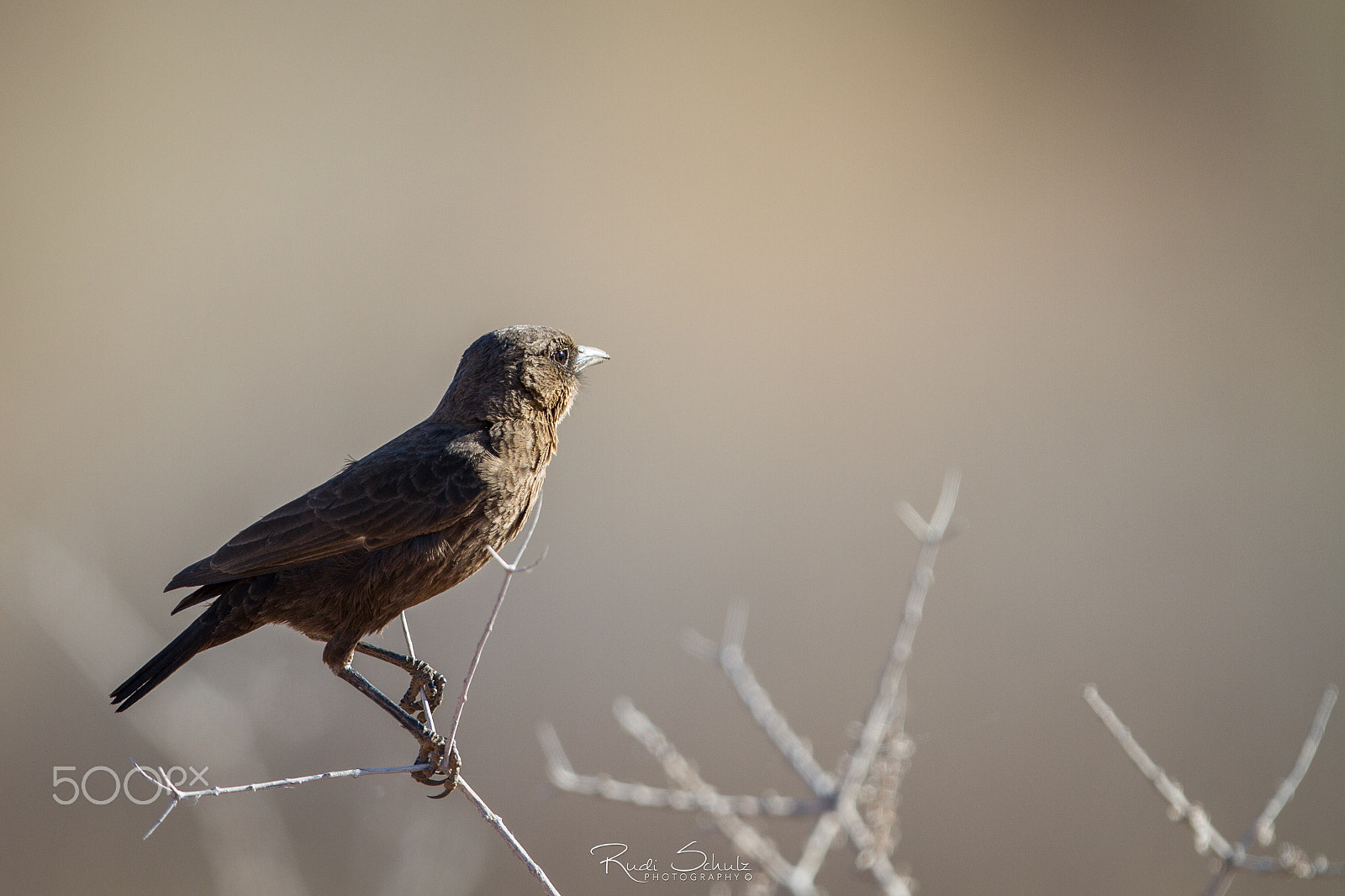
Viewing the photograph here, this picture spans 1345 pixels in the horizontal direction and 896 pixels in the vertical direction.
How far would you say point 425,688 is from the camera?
3822mm

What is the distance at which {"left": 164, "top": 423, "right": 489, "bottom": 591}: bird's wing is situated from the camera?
12.1 ft

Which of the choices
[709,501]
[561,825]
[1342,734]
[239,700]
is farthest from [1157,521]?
[239,700]

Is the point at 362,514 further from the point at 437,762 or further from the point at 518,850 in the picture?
the point at 518,850

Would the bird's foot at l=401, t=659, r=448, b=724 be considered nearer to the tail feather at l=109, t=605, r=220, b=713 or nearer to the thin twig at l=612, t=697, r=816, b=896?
the tail feather at l=109, t=605, r=220, b=713

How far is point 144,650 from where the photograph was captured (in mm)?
6484

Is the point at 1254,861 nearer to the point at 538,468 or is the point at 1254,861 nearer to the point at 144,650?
the point at 538,468

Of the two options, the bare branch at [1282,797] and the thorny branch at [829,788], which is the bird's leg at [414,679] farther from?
the bare branch at [1282,797]

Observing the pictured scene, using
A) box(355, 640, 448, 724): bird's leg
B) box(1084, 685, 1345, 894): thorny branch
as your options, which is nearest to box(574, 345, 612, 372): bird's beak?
box(355, 640, 448, 724): bird's leg

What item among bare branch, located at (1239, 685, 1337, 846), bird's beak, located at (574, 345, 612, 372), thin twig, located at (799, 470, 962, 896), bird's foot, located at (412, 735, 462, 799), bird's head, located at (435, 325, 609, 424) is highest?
bird's head, located at (435, 325, 609, 424)

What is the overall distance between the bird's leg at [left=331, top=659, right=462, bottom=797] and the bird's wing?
44 centimetres

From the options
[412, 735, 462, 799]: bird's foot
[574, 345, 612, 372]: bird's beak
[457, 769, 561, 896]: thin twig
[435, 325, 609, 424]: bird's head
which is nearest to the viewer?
[457, 769, 561, 896]: thin twig

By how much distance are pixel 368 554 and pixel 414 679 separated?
498 millimetres

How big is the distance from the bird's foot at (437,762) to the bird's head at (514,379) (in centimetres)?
127

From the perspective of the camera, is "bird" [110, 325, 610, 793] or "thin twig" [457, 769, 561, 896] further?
"bird" [110, 325, 610, 793]
